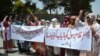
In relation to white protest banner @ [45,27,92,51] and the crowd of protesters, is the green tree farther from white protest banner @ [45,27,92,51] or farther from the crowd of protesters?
white protest banner @ [45,27,92,51]

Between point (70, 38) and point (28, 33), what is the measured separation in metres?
3.78

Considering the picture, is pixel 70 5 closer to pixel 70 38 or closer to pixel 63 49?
pixel 63 49

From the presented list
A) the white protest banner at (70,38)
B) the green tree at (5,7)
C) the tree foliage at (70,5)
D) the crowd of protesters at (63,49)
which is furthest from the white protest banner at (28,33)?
the tree foliage at (70,5)

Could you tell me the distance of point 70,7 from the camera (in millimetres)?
62875

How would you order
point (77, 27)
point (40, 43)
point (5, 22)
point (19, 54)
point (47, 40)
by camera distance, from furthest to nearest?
point (5, 22) < point (19, 54) < point (40, 43) < point (47, 40) < point (77, 27)

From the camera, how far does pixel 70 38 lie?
10.9 meters

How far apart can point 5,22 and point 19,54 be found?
6.14ft

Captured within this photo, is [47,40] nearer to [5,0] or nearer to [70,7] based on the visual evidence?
[5,0]

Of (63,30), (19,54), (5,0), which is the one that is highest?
(5,0)

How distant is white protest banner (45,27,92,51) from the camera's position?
32.7 feet

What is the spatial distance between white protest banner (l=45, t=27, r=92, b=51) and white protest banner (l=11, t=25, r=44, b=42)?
751 mm

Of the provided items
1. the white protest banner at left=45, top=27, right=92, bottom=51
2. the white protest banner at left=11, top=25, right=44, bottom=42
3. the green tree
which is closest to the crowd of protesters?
the white protest banner at left=45, top=27, right=92, bottom=51

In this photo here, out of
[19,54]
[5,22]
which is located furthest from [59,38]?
[5,22]

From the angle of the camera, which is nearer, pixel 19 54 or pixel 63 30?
pixel 63 30
